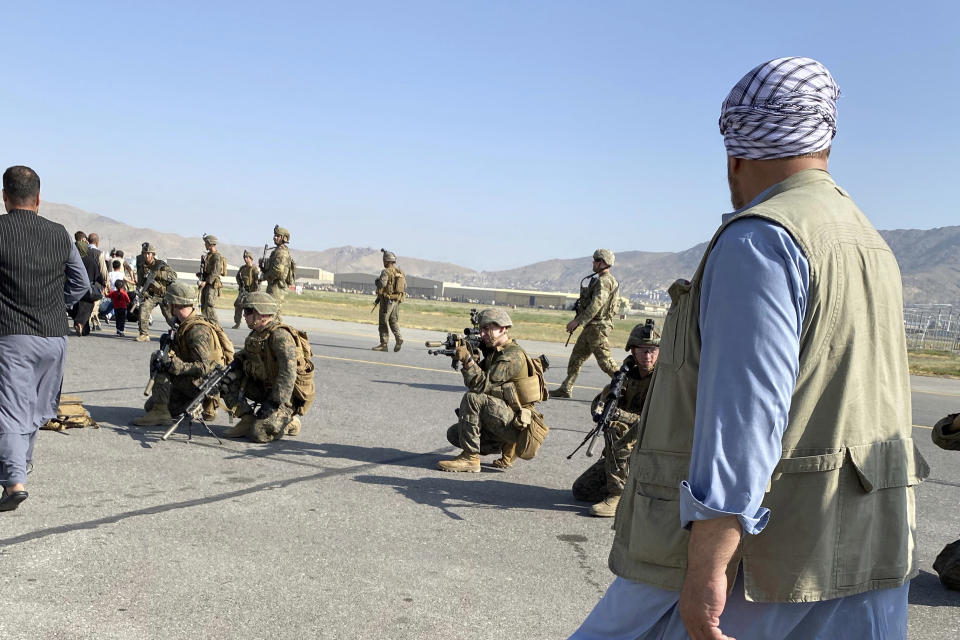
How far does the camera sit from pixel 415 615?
396 cm

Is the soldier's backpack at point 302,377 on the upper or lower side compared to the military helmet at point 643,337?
lower

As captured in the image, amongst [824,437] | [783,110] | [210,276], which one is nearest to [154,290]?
[210,276]

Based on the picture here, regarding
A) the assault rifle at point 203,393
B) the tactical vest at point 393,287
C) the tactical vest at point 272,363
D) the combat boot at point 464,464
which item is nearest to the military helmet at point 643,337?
the combat boot at point 464,464

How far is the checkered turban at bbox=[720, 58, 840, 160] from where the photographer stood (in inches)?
70.5

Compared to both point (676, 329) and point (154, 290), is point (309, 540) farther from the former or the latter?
point (154, 290)

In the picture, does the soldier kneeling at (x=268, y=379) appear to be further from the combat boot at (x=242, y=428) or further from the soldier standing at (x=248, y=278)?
the soldier standing at (x=248, y=278)

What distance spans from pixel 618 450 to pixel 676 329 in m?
4.44

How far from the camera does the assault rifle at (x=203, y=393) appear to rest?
7.41 m

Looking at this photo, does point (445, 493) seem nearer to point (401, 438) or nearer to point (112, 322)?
point (401, 438)

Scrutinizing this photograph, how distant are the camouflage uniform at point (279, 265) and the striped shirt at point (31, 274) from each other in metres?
11.3

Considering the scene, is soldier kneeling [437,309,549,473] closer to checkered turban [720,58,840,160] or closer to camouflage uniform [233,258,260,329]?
checkered turban [720,58,840,160]

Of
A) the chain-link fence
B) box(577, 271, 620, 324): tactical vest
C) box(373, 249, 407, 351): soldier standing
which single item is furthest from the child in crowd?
the chain-link fence

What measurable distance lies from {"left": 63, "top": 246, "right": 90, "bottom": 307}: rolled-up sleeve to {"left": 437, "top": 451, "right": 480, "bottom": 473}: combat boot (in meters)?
3.03

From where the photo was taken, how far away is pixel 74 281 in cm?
545
